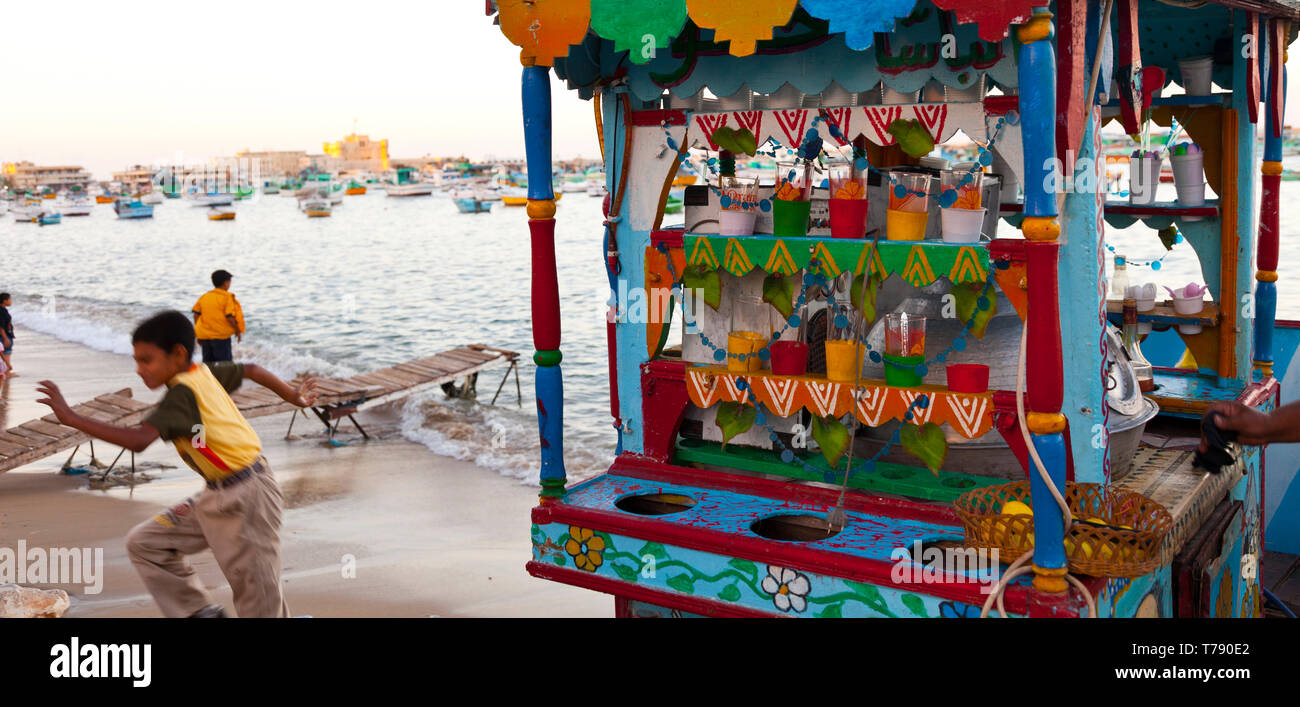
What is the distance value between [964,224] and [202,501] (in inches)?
137

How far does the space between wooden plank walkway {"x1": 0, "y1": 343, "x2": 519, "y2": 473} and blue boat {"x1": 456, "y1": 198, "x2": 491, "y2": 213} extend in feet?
242

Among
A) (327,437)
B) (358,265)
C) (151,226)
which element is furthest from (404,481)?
(151,226)

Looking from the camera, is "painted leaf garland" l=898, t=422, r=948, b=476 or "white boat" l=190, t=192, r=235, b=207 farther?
"white boat" l=190, t=192, r=235, b=207

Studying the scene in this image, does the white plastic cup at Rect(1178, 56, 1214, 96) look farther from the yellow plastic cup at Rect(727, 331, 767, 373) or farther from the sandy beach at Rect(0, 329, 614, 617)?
the sandy beach at Rect(0, 329, 614, 617)

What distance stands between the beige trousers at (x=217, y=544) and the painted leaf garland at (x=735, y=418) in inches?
95.6

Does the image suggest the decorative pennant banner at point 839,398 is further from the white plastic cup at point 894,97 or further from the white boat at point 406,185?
the white boat at point 406,185

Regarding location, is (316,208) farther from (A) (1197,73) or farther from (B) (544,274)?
(B) (544,274)

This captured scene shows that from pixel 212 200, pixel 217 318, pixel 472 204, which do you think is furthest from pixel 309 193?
pixel 217 318

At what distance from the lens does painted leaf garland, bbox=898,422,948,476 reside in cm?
534

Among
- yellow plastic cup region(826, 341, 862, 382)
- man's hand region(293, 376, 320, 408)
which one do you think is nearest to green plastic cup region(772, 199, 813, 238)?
yellow plastic cup region(826, 341, 862, 382)

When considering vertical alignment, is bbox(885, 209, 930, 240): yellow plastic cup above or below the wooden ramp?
above

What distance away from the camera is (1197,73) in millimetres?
7090

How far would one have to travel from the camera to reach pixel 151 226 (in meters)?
79.2

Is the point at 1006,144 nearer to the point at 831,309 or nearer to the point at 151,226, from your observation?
the point at 831,309
